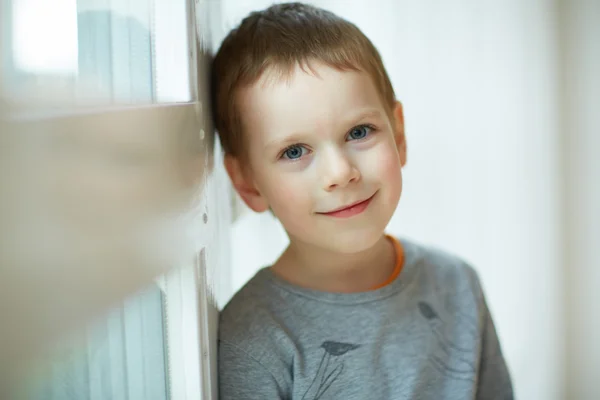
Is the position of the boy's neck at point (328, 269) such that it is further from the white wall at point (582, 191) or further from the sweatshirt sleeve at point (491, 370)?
the white wall at point (582, 191)

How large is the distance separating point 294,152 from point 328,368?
311 mm

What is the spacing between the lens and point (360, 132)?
0.84 meters

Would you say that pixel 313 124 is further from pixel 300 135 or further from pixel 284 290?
pixel 284 290

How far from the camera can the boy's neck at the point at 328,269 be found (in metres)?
0.94

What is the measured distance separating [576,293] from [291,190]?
3.85 ft

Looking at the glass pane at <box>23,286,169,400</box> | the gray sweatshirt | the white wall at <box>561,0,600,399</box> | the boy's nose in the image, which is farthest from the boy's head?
the white wall at <box>561,0,600,399</box>

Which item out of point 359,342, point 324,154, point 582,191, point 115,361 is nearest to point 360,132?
point 324,154

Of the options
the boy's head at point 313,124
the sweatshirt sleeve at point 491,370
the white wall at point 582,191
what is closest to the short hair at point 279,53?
the boy's head at point 313,124

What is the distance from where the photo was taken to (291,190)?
2.74ft

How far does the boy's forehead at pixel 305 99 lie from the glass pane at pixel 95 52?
117 millimetres

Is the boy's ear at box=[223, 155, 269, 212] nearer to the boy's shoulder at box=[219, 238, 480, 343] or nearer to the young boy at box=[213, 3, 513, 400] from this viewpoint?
the young boy at box=[213, 3, 513, 400]

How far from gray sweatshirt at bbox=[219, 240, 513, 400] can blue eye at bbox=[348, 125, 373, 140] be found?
245mm

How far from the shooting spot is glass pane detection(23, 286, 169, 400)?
18.7 inches

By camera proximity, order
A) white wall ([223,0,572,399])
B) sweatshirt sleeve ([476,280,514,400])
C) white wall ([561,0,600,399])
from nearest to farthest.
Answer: sweatshirt sleeve ([476,280,514,400]) < white wall ([223,0,572,399]) < white wall ([561,0,600,399])
